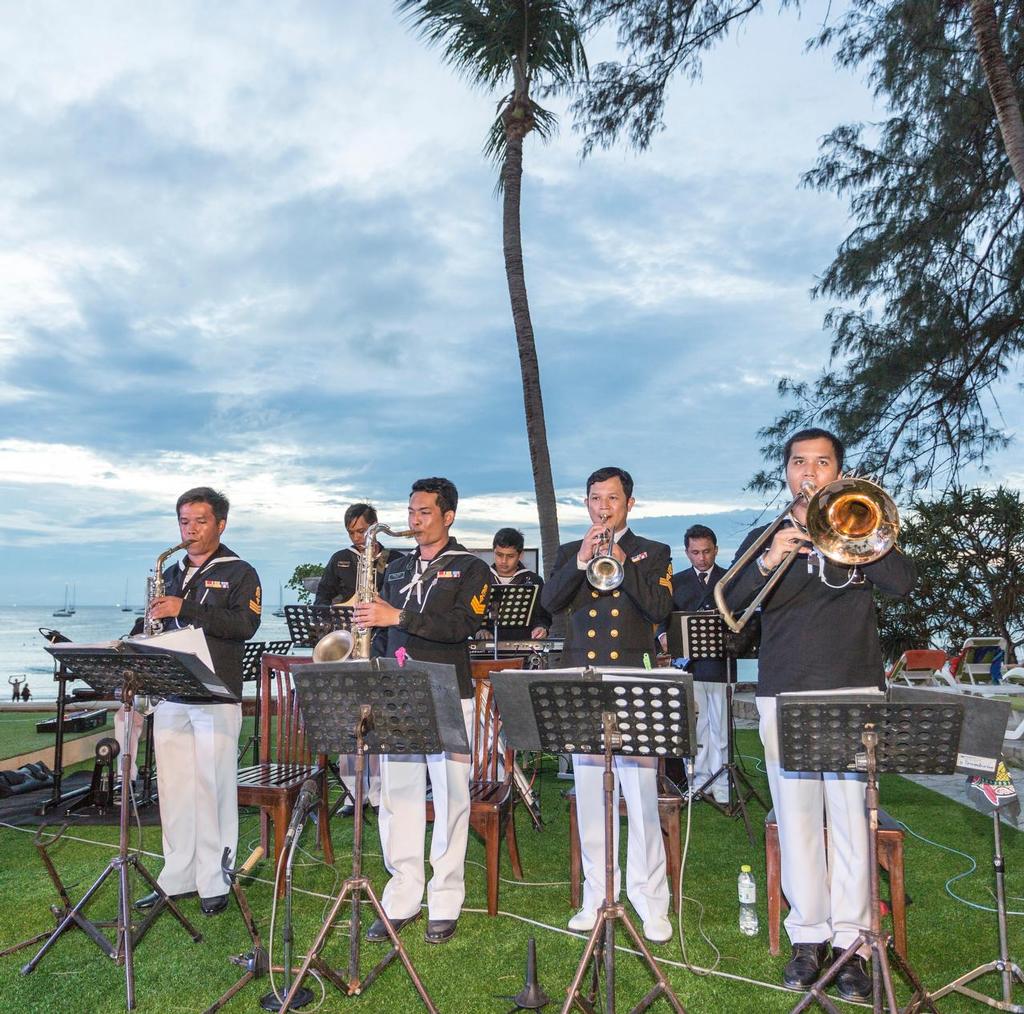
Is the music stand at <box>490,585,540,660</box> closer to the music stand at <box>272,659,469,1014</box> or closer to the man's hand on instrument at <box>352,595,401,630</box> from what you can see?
the man's hand on instrument at <box>352,595,401,630</box>

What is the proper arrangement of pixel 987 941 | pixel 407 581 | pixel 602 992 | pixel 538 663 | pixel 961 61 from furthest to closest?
1. pixel 961 61
2. pixel 538 663
3. pixel 407 581
4. pixel 987 941
5. pixel 602 992

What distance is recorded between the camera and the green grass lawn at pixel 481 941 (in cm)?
388

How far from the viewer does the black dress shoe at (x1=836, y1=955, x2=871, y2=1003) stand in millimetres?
3773

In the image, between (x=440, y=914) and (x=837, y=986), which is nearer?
(x=837, y=986)

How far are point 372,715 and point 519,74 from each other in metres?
10.7

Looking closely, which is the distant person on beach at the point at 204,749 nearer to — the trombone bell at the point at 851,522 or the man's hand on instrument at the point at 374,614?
the man's hand on instrument at the point at 374,614

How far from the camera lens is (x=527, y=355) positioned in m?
11.8

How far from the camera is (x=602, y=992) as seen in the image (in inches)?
154

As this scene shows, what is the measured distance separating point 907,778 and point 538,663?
379 cm

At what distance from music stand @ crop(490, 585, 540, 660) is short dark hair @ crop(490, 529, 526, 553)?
1259 mm

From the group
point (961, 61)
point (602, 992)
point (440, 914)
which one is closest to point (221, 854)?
point (440, 914)

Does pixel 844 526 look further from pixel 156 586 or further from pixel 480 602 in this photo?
pixel 156 586

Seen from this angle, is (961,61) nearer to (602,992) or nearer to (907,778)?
(907,778)

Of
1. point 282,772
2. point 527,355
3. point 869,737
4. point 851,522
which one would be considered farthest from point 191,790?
point 527,355
